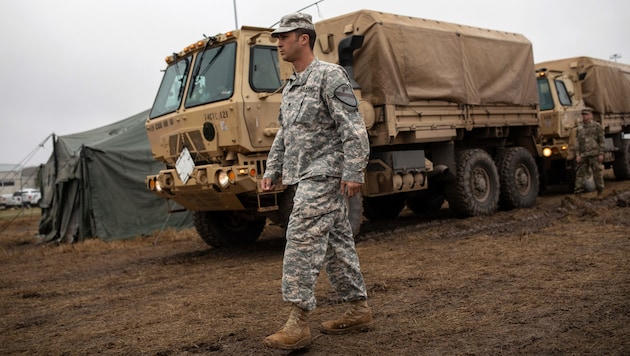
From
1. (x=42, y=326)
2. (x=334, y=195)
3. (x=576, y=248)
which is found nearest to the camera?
(x=334, y=195)

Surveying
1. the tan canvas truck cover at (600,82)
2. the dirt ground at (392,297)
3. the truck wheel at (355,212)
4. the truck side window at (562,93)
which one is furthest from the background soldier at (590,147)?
the truck wheel at (355,212)

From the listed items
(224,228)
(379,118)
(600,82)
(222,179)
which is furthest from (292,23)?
(600,82)

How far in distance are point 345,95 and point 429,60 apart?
577 centimetres

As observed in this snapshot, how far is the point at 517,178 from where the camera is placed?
1097 centimetres

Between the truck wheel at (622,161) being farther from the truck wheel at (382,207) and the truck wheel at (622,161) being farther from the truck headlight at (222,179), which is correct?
the truck headlight at (222,179)

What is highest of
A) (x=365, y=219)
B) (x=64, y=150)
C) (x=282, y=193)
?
(x=64, y=150)

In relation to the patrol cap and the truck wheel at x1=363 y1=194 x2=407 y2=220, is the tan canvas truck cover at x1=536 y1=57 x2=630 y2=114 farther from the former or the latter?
the patrol cap

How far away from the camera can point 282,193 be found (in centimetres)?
741

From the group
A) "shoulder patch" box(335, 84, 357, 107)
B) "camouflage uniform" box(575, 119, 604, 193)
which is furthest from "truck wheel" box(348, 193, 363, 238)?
"camouflage uniform" box(575, 119, 604, 193)

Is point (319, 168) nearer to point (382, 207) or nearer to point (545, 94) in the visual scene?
point (382, 207)

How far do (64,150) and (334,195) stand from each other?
34.2ft

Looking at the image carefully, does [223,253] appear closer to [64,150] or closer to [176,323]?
[176,323]

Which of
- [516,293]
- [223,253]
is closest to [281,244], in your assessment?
[223,253]

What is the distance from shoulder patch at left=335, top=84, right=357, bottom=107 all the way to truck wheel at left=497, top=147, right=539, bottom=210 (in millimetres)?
7467
